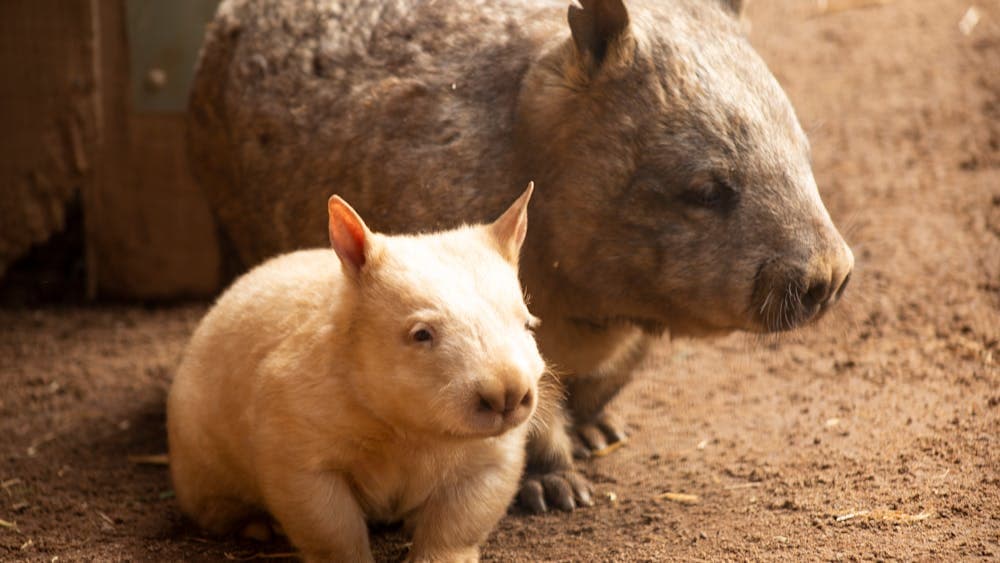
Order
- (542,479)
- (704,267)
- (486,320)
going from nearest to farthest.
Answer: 1. (486,320)
2. (704,267)
3. (542,479)

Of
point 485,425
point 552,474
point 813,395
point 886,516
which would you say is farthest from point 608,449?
point 485,425

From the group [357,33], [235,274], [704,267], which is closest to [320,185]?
[357,33]

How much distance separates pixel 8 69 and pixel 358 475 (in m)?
4.00

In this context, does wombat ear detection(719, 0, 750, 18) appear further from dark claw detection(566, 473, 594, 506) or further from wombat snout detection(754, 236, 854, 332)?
dark claw detection(566, 473, 594, 506)

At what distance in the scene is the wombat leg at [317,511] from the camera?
12.0ft

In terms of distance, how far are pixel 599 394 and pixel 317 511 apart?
178 centimetres

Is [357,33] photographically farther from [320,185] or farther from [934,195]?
[934,195]

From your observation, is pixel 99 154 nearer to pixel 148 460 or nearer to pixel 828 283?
pixel 148 460

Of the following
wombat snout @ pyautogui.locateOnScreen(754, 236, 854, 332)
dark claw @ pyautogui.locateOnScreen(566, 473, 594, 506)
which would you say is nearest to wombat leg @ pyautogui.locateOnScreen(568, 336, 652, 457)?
dark claw @ pyautogui.locateOnScreen(566, 473, 594, 506)

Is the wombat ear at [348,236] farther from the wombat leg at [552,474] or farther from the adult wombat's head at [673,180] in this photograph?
the wombat leg at [552,474]

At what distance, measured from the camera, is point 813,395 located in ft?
17.8

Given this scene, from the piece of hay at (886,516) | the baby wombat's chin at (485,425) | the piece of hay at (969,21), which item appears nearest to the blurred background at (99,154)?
the baby wombat's chin at (485,425)

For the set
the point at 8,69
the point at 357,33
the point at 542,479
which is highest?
the point at 357,33

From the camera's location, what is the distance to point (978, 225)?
631 cm
